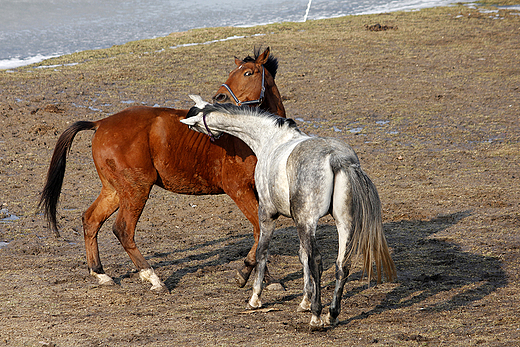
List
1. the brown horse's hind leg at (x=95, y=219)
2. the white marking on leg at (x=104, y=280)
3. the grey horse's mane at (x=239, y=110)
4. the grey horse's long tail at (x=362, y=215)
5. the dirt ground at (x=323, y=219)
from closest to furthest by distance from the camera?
the grey horse's long tail at (x=362, y=215)
the dirt ground at (x=323, y=219)
the grey horse's mane at (x=239, y=110)
the white marking on leg at (x=104, y=280)
the brown horse's hind leg at (x=95, y=219)

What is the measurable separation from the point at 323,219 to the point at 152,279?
2.89 meters

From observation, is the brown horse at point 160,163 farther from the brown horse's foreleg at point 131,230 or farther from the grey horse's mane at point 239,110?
the grey horse's mane at point 239,110

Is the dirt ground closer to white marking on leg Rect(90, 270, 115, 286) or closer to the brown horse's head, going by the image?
white marking on leg Rect(90, 270, 115, 286)

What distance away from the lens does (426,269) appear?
5332 millimetres

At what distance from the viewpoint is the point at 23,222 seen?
7250mm

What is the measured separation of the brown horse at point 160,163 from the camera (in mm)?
5184

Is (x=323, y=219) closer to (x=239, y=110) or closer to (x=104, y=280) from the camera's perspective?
(x=239, y=110)

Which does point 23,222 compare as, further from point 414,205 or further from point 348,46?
point 348,46

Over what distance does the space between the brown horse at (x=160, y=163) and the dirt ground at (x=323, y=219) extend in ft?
1.79

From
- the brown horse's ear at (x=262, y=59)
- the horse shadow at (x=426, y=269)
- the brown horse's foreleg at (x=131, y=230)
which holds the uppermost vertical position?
the brown horse's ear at (x=262, y=59)

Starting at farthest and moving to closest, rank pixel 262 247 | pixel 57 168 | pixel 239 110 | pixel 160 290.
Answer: pixel 57 168 < pixel 160 290 < pixel 239 110 < pixel 262 247

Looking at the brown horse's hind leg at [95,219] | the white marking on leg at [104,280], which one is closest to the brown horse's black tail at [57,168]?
the brown horse's hind leg at [95,219]

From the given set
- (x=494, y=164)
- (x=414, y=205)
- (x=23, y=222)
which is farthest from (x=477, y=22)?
(x=23, y=222)

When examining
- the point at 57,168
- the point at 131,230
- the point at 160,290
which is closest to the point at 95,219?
the point at 131,230
